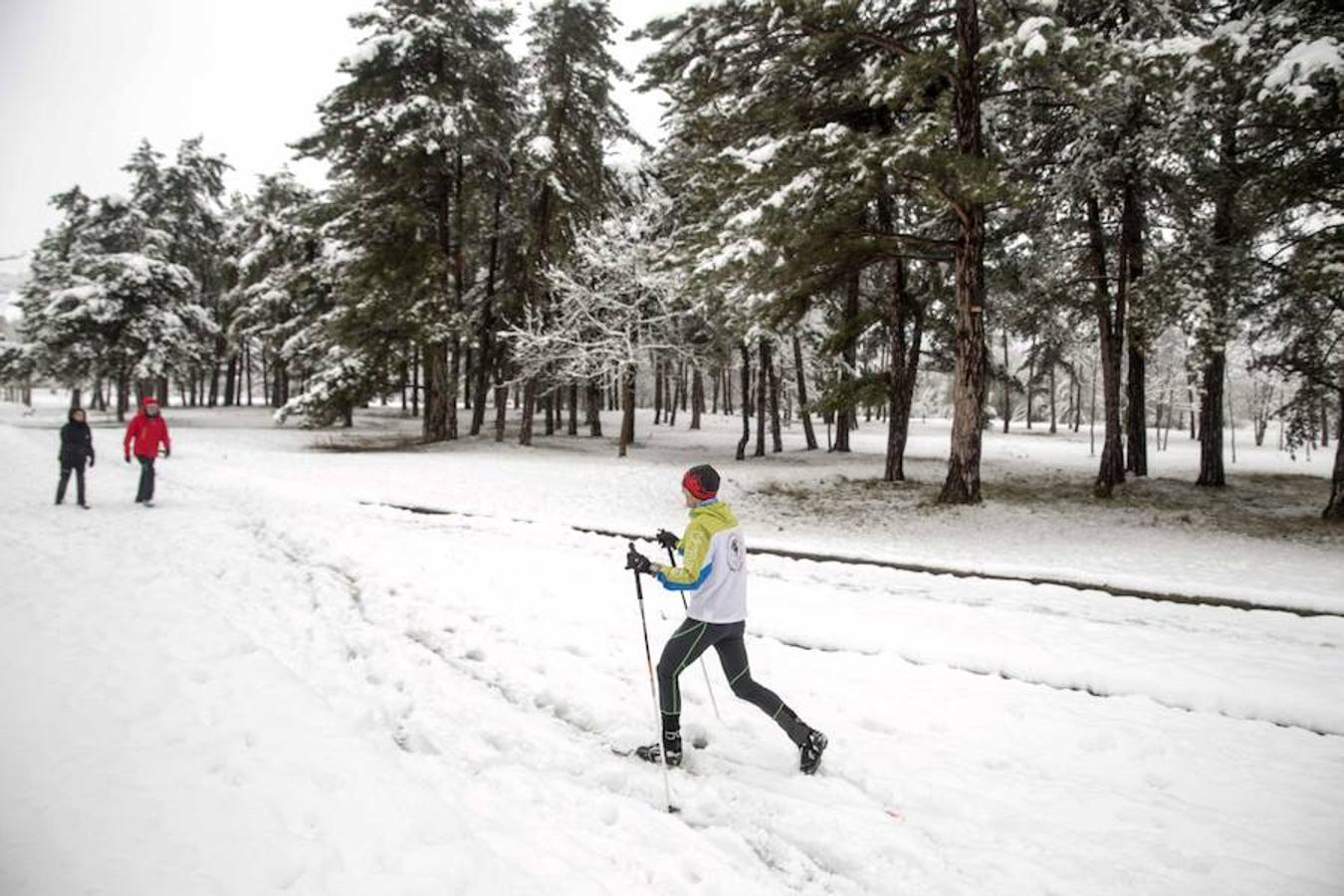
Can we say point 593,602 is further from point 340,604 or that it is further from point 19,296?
point 19,296

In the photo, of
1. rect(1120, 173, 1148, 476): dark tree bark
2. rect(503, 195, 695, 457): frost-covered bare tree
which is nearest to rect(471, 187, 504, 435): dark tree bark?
rect(503, 195, 695, 457): frost-covered bare tree

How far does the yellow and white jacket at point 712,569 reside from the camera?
4.39 m

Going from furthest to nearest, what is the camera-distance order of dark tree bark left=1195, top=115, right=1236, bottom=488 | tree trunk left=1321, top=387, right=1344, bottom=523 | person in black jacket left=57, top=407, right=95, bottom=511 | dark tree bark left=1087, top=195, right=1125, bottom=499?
dark tree bark left=1087, top=195, right=1125, bottom=499, tree trunk left=1321, top=387, right=1344, bottom=523, person in black jacket left=57, top=407, right=95, bottom=511, dark tree bark left=1195, top=115, right=1236, bottom=488

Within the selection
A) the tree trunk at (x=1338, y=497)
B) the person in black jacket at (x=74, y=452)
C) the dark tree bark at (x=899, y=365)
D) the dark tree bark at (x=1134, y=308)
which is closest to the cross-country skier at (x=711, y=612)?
the dark tree bark at (x=1134, y=308)

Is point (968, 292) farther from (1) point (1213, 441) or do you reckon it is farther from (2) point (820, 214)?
(1) point (1213, 441)

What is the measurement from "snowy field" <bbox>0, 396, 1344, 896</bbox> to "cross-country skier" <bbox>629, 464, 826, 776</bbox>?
35 centimetres

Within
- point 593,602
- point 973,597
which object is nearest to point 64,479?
point 593,602

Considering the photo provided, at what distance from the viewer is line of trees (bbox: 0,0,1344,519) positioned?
11000mm

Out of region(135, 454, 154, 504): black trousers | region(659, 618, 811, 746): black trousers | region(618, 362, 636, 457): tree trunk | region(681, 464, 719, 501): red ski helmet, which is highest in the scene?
region(618, 362, 636, 457): tree trunk

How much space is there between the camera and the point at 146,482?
12.7 metres

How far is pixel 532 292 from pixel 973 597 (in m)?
23.8

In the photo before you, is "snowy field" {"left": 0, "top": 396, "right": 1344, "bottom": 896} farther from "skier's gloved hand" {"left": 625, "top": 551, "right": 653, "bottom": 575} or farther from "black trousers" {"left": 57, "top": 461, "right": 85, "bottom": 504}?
"skier's gloved hand" {"left": 625, "top": 551, "right": 653, "bottom": 575}

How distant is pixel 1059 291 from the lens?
18.7m

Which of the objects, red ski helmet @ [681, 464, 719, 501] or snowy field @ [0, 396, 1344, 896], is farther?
red ski helmet @ [681, 464, 719, 501]
